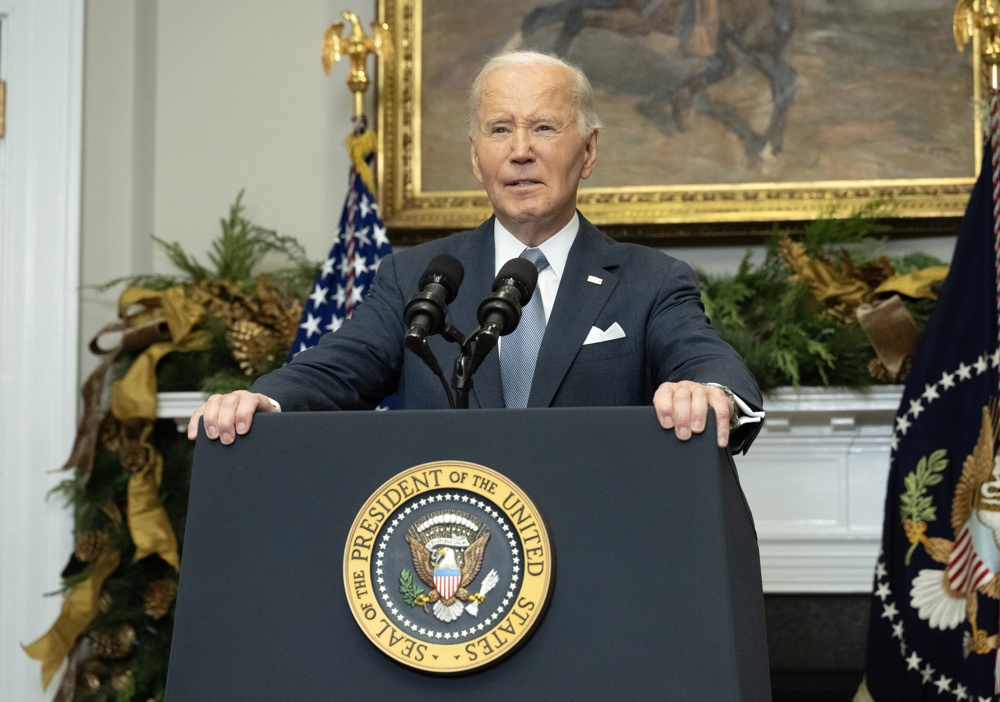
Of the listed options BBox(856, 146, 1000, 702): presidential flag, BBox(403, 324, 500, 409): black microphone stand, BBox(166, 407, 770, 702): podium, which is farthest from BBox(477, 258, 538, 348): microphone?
BBox(856, 146, 1000, 702): presidential flag

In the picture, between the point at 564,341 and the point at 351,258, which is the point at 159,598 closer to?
the point at 351,258

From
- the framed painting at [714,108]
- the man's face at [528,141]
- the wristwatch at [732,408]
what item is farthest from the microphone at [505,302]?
the framed painting at [714,108]

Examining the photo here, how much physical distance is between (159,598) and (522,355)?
2.29m

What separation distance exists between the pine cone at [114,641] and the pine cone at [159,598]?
0.13m

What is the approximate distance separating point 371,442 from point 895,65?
3.27 metres

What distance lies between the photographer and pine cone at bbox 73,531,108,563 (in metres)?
3.90

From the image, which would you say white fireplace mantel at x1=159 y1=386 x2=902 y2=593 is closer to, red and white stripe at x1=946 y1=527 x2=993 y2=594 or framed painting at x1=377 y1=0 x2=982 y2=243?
red and white stripe at x1=946 y1=527 x2=993 y2=594

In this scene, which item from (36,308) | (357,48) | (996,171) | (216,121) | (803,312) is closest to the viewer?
(996,171)

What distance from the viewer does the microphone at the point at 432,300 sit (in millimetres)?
1562

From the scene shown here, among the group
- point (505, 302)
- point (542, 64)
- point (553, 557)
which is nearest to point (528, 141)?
point (542, 64)

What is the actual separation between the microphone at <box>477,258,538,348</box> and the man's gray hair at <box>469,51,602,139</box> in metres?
0.66

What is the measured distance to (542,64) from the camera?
2189 millimetres

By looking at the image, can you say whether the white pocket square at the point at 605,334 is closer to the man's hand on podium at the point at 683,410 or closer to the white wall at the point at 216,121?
the man's hand on podium at the point at 683,410

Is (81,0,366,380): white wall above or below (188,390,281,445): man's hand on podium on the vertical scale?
above
